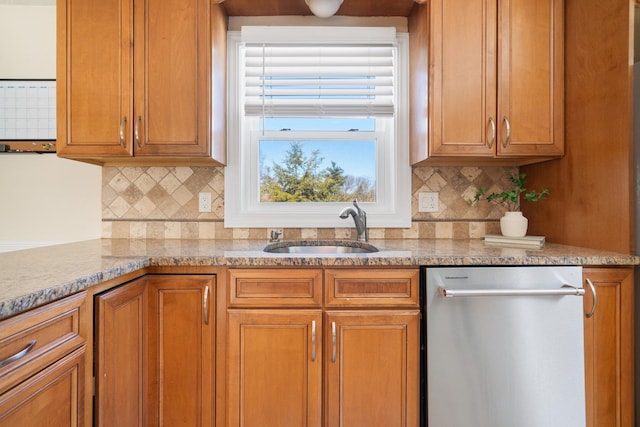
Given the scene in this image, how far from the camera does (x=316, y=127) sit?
6.64 feet

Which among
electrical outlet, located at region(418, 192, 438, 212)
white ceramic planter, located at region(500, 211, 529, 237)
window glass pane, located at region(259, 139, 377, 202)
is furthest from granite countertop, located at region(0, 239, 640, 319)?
window glass pane, located at region(259, 139, 377, 202)

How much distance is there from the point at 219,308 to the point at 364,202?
1.08 m

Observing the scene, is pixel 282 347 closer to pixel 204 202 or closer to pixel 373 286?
pixel 373 286

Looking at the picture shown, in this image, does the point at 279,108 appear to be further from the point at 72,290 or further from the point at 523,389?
the point at 523,389

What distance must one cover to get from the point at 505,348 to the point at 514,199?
2.82 ft

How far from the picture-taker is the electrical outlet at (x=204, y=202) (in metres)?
1.95

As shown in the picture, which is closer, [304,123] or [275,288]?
[275,288]

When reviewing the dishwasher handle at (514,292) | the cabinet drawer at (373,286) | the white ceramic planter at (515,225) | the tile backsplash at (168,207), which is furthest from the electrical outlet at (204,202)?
the white ceramic planter at (515,225)

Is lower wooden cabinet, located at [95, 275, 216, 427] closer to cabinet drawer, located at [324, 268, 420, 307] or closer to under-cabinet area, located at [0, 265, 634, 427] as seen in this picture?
under-cabinet area, located at [0, 265, 634, 427]

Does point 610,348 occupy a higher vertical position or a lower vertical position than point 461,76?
lower

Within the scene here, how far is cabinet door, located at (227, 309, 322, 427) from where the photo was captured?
132 cm

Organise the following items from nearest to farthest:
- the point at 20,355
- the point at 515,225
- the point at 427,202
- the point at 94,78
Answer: the point at 20,355
the point at 94,78
the point at 515,225
the point at 427,202

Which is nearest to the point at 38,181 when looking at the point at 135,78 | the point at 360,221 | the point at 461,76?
the point at 135,78

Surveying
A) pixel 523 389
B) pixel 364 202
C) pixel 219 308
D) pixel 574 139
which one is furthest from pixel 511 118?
pixel 219 308
